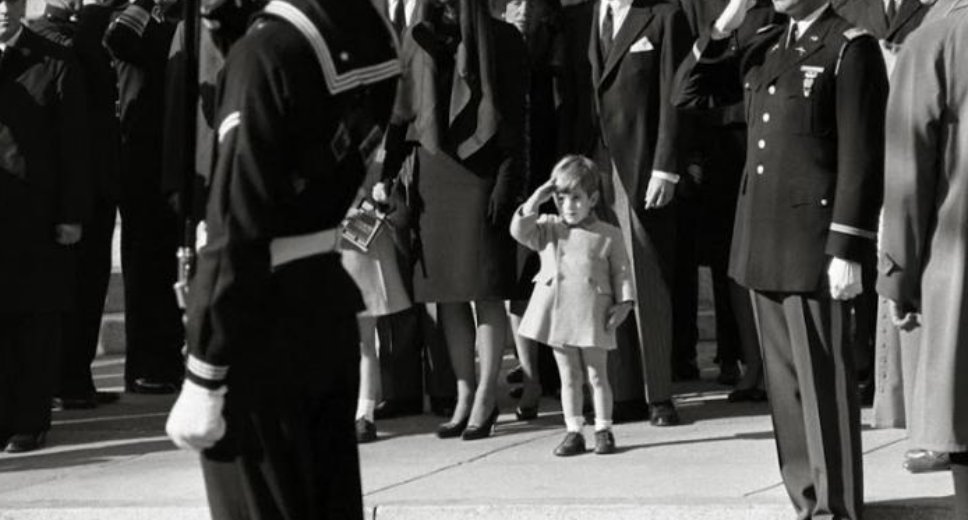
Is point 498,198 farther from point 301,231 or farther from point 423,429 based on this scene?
point 301,231

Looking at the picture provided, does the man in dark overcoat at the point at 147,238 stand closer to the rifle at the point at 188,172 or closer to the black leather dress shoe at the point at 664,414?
the black leather dress shoe at the point at 664,414

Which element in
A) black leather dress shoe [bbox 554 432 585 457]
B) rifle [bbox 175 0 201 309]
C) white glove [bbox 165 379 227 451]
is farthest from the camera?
black leather dress shoe [bbox 554 432 585 457]

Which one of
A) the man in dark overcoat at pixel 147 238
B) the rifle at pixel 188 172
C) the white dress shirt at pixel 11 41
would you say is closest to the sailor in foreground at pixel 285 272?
the rifle at pixel 188 172

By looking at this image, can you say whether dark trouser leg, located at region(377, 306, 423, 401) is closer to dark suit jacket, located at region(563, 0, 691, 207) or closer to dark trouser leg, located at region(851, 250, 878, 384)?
dark suit jacket, located at region(563, 0, 691, 207)

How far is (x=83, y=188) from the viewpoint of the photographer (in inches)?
453

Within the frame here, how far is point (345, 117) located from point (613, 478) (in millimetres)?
3991

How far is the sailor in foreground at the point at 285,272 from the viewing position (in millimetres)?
5336

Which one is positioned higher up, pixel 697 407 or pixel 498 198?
pixel 498 198

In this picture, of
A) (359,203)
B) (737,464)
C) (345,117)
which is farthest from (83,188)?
(345,117)

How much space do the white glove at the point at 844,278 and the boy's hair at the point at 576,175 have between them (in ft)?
7.96

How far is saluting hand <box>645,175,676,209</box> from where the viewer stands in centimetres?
1066

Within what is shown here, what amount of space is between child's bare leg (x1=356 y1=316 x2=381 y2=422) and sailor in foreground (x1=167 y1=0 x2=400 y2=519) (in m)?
5.02

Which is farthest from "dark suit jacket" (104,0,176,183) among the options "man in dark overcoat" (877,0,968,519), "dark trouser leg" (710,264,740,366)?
"man in dark overcoat" (877,0,968,519)

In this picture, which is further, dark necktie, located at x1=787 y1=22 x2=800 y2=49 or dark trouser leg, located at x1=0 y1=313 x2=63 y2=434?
dark trouser leg, located at x1=0 y1=313 x2=63 y2=434
